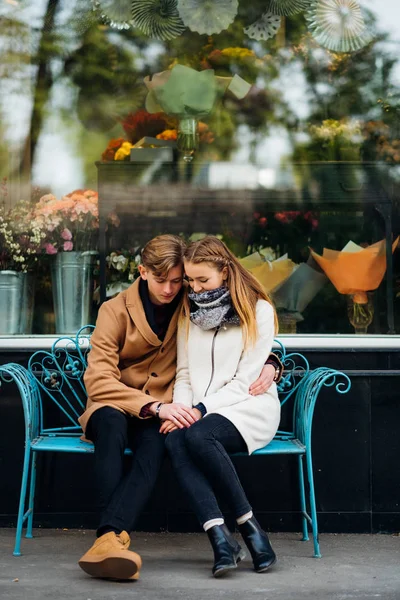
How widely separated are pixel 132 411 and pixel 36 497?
0.98m

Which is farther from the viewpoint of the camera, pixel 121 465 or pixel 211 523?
pixel 121 465

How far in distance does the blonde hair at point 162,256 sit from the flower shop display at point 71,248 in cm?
134

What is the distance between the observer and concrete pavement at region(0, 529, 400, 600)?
3.95 meters

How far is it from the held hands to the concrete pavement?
588 mm

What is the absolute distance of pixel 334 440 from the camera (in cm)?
511

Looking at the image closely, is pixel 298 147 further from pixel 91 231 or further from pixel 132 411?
pixel 132 411

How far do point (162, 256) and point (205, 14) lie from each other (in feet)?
Answer: 7.26

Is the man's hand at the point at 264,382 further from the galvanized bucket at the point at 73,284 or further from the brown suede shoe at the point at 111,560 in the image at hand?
the galvanized bucket at the point at 73,284

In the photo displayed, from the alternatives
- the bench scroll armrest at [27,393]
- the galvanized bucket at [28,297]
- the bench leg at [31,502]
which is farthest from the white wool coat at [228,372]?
the galvanized bucket at [28,297]

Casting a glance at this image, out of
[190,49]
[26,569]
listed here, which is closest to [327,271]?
[190,49]

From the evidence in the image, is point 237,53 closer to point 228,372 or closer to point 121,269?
point 121,269

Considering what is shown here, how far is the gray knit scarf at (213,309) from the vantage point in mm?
4527

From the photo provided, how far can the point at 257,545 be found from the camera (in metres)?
4.19

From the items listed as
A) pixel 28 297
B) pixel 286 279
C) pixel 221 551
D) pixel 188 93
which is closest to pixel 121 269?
pixel 28 297
